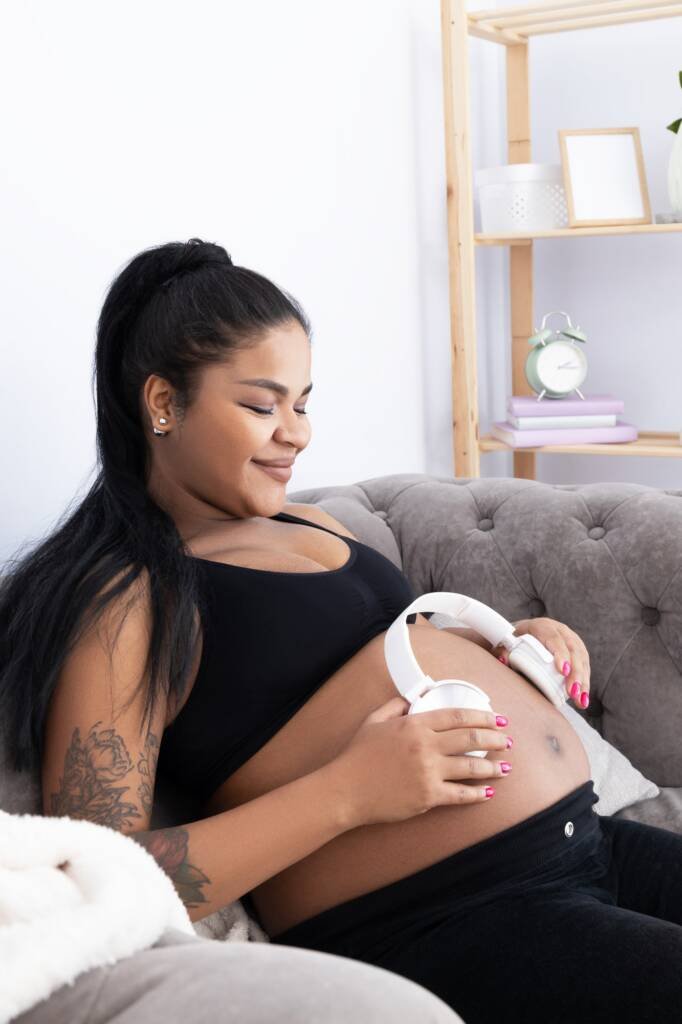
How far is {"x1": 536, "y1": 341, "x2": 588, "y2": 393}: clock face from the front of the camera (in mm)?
2752

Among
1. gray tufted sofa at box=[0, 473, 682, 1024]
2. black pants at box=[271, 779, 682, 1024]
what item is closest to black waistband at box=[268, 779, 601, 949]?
black pants at box=[271, 779, 682, 1024]

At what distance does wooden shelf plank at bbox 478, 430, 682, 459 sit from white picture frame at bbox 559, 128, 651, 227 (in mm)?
506

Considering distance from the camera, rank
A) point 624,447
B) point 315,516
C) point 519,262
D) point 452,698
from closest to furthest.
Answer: point 452,698
point 315,516
point 624,447
point 519,262

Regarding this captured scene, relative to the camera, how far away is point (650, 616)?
1.53 metres

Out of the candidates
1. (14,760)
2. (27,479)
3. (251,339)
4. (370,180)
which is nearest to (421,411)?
(370,180)

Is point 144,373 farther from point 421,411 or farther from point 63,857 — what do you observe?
point 421,411

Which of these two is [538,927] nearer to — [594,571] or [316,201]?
[594,571]

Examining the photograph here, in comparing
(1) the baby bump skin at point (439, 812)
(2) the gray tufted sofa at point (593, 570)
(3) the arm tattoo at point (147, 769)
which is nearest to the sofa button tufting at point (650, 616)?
(2) the gray tufted sofa at point (593, 570)

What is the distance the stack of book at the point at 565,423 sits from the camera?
2.73 meters

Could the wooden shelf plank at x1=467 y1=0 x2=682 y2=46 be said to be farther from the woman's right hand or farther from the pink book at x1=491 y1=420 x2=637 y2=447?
the woman's right hand

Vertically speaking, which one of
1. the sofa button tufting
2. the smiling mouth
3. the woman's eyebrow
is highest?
the woman's eyebrow

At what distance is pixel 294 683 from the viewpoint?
3.93 feet

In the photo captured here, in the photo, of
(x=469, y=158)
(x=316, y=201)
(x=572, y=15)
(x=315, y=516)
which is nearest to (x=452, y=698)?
(x=315, y=516)

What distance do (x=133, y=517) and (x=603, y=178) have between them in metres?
1.85
